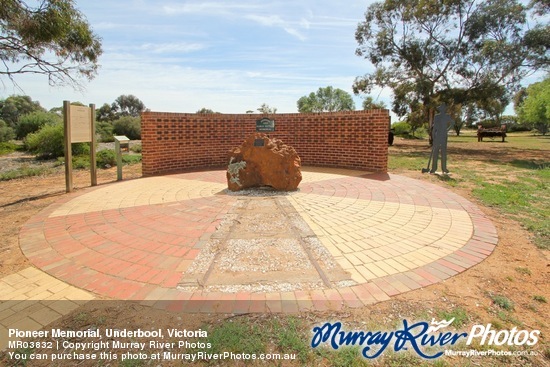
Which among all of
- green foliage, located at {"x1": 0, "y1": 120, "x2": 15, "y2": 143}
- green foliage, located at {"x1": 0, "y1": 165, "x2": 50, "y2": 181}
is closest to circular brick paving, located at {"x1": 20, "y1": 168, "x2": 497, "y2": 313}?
green foliage, located at {"x1": 0, "y1": 165, "x2": 50, "y2": 181}

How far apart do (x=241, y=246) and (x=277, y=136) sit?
7103mm

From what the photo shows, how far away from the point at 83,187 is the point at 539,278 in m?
8.07

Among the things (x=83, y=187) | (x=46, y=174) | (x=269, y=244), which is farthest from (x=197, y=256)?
(x=46, y=174)

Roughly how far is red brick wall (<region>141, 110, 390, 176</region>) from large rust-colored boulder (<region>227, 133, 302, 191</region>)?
138 inches

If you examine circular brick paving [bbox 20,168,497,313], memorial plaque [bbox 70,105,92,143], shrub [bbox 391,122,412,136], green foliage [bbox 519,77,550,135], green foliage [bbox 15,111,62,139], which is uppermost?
green foliage [bbox 519,77,550,135]

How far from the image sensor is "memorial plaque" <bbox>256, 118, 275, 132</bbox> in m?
9.80

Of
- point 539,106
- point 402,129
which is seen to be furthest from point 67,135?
point 539,106

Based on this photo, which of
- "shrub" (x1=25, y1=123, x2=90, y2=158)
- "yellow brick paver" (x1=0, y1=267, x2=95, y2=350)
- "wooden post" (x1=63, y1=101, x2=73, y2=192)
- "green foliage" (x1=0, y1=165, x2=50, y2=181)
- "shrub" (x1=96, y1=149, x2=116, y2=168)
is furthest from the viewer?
"shrub" (x1=25, y1=123, x2=90, y2=158)

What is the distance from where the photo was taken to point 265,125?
9828 mm

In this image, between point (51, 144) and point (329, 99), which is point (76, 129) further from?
point (329, 99)

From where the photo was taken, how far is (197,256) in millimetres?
3154

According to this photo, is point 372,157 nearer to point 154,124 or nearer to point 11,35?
point 154,124

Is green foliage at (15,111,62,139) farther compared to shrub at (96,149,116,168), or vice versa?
green foliage at (15,111,62,139)

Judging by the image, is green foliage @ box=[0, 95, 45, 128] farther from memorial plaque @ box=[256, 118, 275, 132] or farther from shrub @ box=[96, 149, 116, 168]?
memorial plaque @ box=[256, 118, 275, 132]
